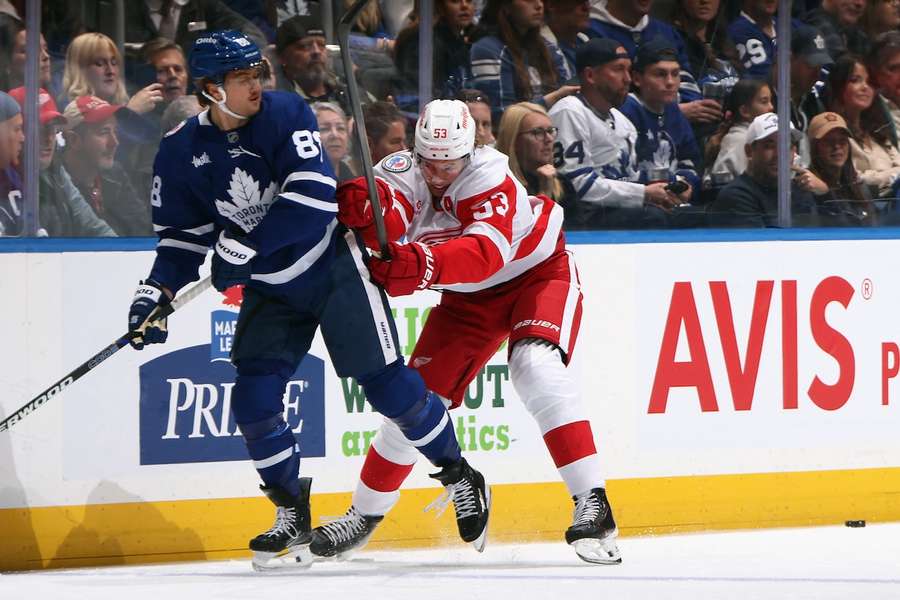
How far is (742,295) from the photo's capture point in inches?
175

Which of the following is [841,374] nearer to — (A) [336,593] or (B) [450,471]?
(B) [450,471]

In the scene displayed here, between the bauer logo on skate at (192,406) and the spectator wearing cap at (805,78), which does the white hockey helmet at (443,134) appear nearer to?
the bauer logo on skate at (192,406)

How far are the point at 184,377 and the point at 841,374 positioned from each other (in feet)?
6.71

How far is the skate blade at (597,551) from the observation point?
368 cm

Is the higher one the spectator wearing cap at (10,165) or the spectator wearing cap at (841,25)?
the spectator wearing cap at (841,25)

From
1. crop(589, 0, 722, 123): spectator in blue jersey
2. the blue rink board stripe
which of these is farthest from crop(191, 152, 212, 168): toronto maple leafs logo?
crop(589, 0, 722, 123): spectator in blue jersey

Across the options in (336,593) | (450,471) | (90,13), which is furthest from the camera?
(90,13)

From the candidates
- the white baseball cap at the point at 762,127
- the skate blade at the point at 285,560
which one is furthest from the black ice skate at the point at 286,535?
the white baseball cap at the point at 762,127

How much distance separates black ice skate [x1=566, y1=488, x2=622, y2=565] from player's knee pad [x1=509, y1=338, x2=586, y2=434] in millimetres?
209

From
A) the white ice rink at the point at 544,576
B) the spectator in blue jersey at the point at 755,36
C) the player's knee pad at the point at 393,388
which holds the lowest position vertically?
the white ice rink at the point at 544,576

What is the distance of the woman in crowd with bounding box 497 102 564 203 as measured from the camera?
4.41m

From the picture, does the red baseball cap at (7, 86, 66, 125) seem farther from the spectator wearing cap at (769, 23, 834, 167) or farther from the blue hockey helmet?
the spectator wearing cap at (769, 23, 834, 167)

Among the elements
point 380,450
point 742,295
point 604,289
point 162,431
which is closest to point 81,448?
point 162,431

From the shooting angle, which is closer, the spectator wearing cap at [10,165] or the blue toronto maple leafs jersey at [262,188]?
the blue toronto maple leafs jersey at [262,188]
